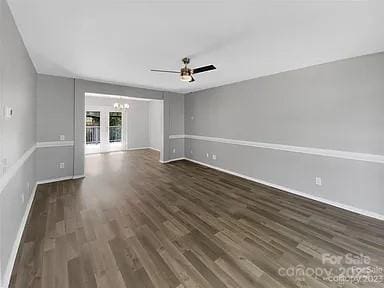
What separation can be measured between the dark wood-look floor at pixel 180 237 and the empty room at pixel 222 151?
18mm

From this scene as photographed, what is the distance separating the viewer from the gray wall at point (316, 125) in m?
2.89

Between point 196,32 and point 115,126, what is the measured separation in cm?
787

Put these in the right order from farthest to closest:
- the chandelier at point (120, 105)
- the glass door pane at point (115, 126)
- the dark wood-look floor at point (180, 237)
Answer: the glass door pane at point (115, 126), the chandelier at point (120, 105), the dark wood-look floor at point (180, 237)

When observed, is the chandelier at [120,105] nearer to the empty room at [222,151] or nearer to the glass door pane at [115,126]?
the glass door pane at [115,126]

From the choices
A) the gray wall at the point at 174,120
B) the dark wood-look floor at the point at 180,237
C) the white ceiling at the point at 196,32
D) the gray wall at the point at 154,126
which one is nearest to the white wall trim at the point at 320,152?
the dark wood-look floor at the point at 180,237

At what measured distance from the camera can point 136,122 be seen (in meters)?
9.48

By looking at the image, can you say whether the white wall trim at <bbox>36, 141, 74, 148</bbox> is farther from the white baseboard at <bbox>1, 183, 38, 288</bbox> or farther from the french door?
the french door

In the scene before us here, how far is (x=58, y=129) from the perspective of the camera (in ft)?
14.8

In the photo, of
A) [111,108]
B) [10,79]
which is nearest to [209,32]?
[10,79]

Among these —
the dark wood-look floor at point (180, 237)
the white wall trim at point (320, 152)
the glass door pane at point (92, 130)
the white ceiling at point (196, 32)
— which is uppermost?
the white ceiling at point (196, 32)

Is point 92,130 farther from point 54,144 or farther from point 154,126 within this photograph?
point 54,144

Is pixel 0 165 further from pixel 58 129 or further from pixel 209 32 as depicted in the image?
pixel 58 129

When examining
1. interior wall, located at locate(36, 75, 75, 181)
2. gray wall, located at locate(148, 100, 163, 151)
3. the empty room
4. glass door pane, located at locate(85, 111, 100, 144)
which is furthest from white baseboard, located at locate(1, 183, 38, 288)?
gray wall, located at locate(148, 100, 163, 151)

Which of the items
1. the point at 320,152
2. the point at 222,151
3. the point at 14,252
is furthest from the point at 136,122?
the point at 320,152
